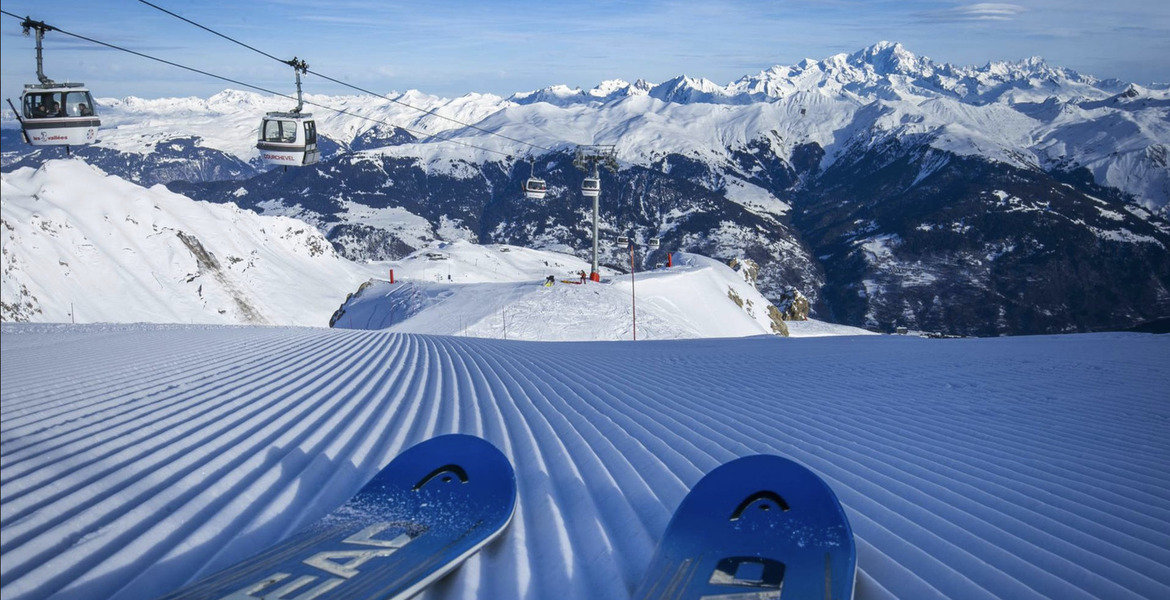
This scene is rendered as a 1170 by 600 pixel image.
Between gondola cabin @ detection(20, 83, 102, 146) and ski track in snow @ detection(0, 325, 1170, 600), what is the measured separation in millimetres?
3706

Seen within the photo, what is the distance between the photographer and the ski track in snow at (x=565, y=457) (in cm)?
457

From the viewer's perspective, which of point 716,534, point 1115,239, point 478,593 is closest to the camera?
point 478,593

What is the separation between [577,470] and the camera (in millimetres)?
6957

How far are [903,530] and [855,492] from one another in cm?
95

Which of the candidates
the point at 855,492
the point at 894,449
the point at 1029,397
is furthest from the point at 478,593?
the point at 1029,397

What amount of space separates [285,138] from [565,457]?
12.9 metres

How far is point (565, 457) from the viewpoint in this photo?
24.2ft

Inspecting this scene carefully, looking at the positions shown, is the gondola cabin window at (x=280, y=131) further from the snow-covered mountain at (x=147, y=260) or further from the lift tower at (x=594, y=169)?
the snow-covered mountain at (x=147, y=260)

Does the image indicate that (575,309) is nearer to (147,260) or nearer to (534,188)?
(534,188)

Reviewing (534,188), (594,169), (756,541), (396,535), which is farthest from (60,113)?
(594,169)

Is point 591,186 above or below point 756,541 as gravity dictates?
above

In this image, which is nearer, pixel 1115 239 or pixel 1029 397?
pixel 1029 397

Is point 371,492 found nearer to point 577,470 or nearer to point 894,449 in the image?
point 577,470

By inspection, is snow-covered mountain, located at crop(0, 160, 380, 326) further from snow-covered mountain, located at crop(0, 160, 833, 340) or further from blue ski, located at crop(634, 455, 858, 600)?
blue ski, located at crop(634, 455, 858, 600)
